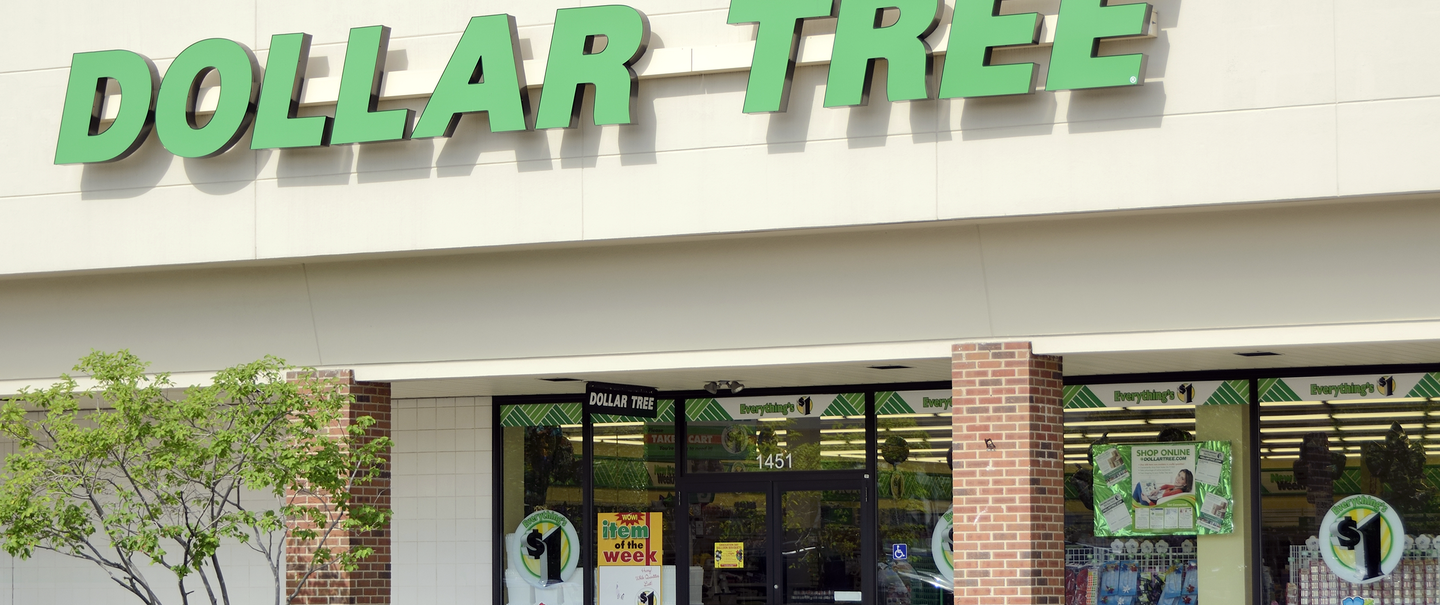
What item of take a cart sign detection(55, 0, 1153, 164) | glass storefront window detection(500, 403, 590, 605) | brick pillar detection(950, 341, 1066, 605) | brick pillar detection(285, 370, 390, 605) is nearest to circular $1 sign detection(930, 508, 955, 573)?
brick pillar detection(950, 341, 1066, 605)

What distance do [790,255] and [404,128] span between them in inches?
147

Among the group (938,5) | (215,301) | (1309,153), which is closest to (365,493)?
(215,301)

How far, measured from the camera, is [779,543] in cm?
1658

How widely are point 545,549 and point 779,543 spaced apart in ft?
9.22

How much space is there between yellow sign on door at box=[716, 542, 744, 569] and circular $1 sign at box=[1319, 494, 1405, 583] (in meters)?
6.03

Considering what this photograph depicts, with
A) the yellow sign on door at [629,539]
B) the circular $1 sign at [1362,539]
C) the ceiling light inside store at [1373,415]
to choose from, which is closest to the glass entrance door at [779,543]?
the yellow sign on door at [629,539]

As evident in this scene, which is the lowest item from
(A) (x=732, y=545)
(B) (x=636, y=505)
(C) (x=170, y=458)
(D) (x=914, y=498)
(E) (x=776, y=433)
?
(A) (x=732, y=545)

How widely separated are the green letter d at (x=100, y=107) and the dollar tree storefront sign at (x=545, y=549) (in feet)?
20.1

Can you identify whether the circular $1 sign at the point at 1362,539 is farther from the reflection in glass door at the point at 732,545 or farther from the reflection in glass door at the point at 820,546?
the reflection in glass door at the point at 732,545

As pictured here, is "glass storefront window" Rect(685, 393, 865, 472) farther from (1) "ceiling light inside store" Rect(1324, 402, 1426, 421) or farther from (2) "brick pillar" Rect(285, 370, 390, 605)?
(1) "ceiling light inside store" Rect(1324, 402, 1426, 421)

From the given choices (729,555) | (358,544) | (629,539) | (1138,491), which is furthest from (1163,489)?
(358,544)

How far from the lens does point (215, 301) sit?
15133 millimetres

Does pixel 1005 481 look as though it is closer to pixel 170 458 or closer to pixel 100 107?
pixel 170 458

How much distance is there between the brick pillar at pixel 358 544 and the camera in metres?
14.8
